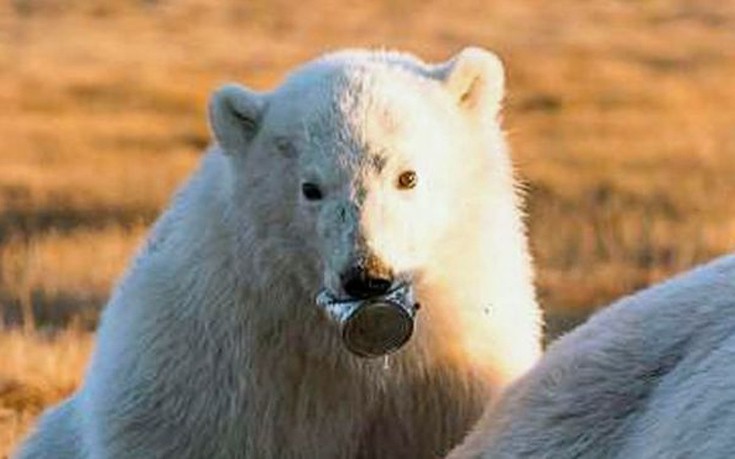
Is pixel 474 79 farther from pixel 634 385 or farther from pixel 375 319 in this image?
pixel 634 385

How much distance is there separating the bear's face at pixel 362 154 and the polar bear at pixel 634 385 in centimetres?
78

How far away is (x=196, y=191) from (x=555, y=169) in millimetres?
14072

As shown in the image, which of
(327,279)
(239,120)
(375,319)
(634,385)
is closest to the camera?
(634,385)

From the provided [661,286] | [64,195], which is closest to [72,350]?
[661,286]

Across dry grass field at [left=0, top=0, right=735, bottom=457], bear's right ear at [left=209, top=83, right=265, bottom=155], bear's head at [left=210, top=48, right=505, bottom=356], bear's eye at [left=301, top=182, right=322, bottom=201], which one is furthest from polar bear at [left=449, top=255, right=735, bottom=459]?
dry grass field at [left=0, top=0, right=735, bottom=457]

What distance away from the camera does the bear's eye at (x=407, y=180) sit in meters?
5.02

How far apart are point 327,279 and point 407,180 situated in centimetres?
34

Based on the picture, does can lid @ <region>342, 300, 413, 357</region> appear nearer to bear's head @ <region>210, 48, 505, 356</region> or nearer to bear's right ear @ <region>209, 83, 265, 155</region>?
bear's head @ <region>210, 48, 505, 356</region>

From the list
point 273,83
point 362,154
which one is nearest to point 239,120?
point 362,154

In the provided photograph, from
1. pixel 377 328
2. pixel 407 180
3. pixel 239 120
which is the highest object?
pixel 239 120

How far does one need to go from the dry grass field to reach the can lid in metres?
2.46

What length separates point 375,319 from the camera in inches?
186

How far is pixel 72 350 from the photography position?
902cm

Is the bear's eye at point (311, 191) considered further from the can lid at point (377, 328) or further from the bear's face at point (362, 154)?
the can lid at point (377, 328)
